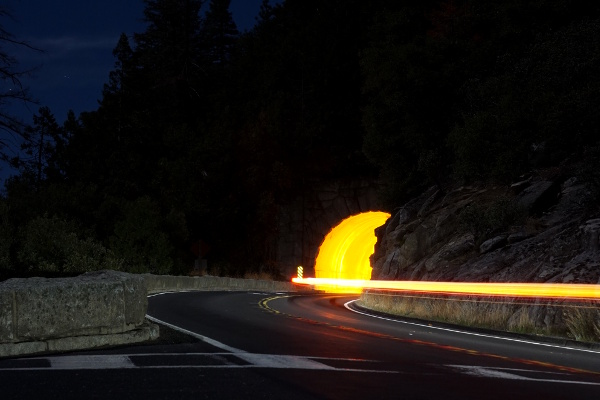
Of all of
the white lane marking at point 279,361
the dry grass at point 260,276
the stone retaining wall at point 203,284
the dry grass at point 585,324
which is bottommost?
the white lane marking at point 279,361

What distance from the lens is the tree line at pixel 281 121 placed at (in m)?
34.0

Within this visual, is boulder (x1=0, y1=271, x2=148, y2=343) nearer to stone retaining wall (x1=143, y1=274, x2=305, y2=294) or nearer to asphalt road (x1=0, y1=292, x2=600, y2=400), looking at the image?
asphalt road (x1=0, y1=292, x2=600, y2=400)

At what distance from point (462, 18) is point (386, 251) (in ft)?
40.5

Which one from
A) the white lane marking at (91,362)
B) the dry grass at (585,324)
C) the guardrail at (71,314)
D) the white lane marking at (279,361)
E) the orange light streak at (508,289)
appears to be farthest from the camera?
the orange light streak at (508,289)

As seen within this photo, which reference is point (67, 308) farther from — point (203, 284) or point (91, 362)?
point (203, 284)

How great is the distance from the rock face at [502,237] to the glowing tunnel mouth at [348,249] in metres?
21.9

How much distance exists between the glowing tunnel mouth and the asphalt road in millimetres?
44086

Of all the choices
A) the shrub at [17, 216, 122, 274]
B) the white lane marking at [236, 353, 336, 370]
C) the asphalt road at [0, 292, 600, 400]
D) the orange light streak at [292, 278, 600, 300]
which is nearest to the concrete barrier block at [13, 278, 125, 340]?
the asphalt road at [0, 292, 600, 400]

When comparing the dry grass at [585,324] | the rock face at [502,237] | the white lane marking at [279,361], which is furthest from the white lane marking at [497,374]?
the rock face at [502,237]

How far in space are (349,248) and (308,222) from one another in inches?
313

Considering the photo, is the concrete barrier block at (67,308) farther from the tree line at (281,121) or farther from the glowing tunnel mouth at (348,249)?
the glowing tunnel mouth at (348,249)

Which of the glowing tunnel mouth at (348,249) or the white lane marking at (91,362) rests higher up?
the glowing tunnel mouth at (348,249)

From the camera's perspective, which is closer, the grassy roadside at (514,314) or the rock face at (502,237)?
the grassy roadside at (514,314)

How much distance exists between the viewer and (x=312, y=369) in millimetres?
10945
